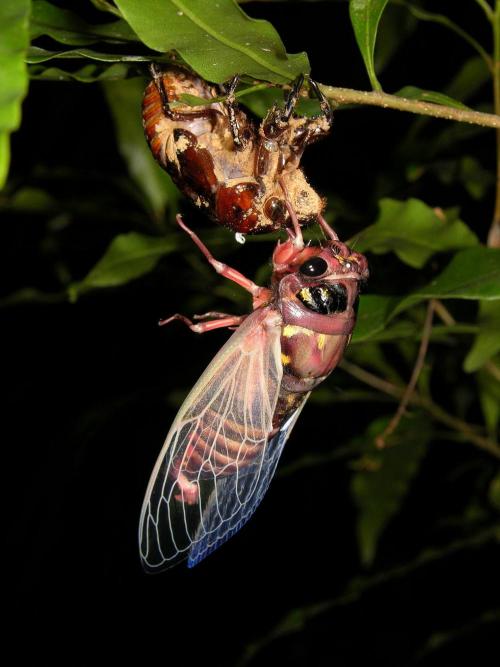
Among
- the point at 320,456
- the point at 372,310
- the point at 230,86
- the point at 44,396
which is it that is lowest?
the point at 320,456

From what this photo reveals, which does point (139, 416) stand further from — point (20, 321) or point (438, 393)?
point (438, 393)

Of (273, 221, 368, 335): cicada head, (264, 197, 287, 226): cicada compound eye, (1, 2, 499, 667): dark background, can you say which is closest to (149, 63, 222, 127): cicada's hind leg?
(264, 197, 287, 226): cicada compound eye

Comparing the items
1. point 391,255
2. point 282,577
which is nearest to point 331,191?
point 391,255

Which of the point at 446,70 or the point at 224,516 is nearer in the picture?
the point at 224,516

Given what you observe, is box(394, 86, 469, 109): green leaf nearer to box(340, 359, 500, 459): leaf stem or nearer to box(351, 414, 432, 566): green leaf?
box(340, 359, 500, 459): leaf stem

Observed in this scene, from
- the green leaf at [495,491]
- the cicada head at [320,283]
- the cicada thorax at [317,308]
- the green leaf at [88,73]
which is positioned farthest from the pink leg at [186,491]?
Result: the green leaf at [495,491]

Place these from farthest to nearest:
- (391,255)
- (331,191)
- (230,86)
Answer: (331,191) < (391,255) < (230,86)

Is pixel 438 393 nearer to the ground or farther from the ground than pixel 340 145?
nearer to the ground

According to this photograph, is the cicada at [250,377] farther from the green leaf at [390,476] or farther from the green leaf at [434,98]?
the green leaf at [390,476]
